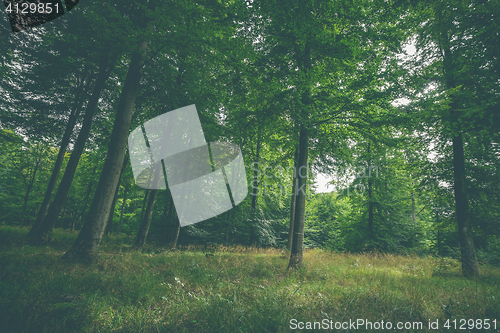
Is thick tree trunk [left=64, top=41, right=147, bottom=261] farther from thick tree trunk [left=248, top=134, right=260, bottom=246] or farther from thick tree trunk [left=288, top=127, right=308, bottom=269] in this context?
thick tree trunk [left=248, top=134, right=260, bottom=246]

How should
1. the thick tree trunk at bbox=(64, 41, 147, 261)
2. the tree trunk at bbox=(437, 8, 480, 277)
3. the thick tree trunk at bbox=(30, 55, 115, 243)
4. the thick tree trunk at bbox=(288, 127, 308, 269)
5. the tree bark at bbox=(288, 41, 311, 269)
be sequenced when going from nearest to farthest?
the thick tree trunk at bbox=(64, 41, 147, 261) < the tree bark at bbox=(288, 41, 311, 269) < the thick tree trunk at bbox=(288, 127, 308, 269) < the tree trunk at bbox=(437, 8, 480, 277) < the thick tree trunk at bbox=(30, 55, 115, 243)

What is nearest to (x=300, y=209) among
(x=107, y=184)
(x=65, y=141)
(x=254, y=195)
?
(x=107, y=184)

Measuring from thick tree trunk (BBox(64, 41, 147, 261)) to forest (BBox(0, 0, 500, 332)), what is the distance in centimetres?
4

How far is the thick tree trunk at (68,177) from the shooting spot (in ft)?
28.8

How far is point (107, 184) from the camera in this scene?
652cm

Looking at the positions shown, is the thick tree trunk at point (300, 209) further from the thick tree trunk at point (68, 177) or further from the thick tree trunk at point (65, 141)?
the thick tree trunk at point (65, 141)

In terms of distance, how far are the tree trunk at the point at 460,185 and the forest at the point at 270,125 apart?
0.20 feet

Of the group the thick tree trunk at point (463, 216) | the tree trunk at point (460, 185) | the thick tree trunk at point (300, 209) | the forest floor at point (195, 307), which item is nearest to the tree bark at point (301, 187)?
the thick tree trunk at point (300, 209)

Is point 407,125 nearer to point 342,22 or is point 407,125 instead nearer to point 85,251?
point 342,22

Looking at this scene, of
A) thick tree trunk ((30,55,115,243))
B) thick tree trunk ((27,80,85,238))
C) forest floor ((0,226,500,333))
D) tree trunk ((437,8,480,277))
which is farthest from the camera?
thick tree trunk ((27,80,85,238))

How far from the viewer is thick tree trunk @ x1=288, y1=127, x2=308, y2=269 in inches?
313

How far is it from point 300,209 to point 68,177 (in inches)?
410

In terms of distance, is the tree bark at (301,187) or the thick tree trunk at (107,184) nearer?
the thick tree trunk at (107,184)

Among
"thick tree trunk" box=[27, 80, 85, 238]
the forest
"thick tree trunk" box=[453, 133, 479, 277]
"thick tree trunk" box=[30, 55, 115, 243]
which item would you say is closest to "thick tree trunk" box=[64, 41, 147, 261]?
the forest
